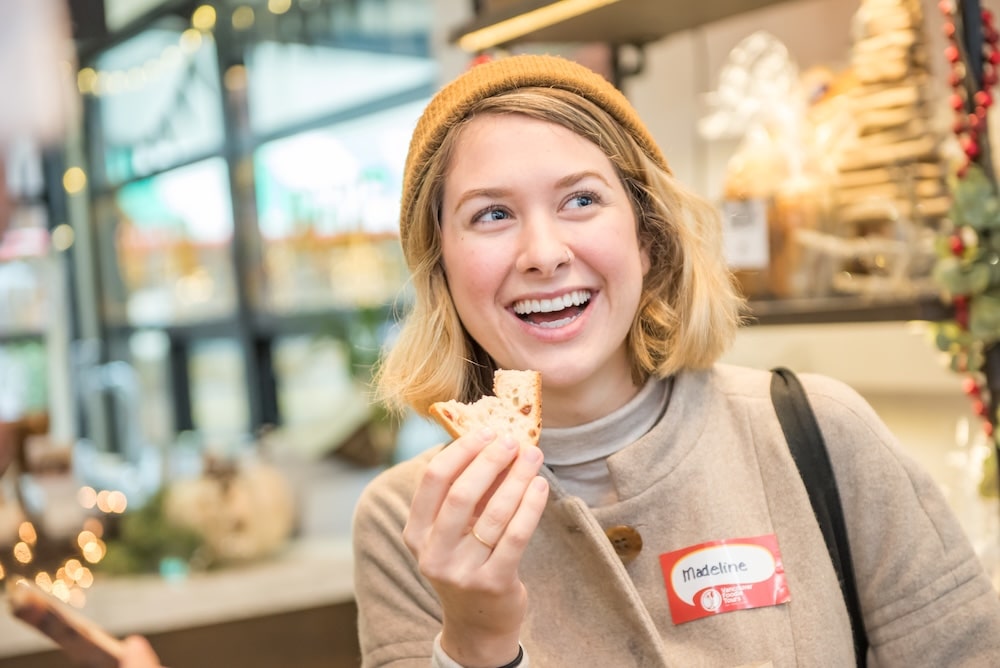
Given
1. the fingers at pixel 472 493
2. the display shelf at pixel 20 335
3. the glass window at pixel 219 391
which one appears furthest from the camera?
the glass window at pixel 219 391

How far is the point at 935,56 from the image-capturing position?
6.93 ft

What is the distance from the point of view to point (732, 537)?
135 cm

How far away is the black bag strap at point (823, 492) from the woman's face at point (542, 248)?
0.87 ft

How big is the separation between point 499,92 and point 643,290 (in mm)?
367

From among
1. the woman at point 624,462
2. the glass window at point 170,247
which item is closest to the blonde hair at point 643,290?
the woman at point 624,462

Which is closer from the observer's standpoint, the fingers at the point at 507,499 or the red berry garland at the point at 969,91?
the fingers at the point at 507,499

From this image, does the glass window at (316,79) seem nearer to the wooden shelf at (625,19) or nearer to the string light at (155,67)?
the string light at (155,67)

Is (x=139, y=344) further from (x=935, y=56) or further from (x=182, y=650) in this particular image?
(x=935, y=56)

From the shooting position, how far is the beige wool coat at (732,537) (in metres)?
1.30

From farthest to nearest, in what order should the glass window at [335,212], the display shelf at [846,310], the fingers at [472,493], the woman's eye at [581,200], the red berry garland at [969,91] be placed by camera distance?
the glass window at [335,212], the display shelf at [846,310], the red berry garland at [969,91], the woman's eye at [581,200], the fingers at [472,493]

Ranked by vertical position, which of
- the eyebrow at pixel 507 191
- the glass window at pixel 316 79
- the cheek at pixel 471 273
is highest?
the glass window at pixel 316 79

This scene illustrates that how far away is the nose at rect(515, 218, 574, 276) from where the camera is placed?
127cm

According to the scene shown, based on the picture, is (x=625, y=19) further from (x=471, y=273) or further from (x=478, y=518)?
(x=478, y=518)

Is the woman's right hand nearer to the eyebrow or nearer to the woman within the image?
the woman
